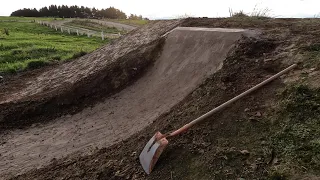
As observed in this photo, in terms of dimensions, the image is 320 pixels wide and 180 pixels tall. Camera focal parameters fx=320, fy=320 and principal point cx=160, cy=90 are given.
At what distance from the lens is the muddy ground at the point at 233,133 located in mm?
3662

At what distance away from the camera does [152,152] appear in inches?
171

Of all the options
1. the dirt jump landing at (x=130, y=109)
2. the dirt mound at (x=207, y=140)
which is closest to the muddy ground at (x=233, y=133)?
the dirt mound at (x=207, y=140)

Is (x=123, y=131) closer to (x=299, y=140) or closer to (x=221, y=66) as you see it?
(x=221, y=66)

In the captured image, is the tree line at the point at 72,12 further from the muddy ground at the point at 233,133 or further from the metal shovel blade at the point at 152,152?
the metal shovel blade at the point at 152,152

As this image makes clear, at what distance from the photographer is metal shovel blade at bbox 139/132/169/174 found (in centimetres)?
427

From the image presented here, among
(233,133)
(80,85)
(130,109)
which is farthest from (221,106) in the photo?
(80,85)

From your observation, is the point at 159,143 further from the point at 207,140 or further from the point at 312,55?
the point at 312,55

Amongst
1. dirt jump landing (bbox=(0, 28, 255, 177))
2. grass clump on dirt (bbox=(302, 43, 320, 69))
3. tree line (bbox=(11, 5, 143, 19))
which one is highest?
tree line (bbox=(11, 5, 143, 19))

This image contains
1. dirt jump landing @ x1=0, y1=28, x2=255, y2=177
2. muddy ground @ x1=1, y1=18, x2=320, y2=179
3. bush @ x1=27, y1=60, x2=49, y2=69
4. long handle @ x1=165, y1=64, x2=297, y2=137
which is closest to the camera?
muddy ground @ x1=1, y1=18, x2=320, y2=179

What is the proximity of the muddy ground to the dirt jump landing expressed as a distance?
1.56 feet

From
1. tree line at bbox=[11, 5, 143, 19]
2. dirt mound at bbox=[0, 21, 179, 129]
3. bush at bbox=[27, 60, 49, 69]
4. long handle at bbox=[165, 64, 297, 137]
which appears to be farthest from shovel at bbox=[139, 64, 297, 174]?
tree line at bbox=[11, 5, 143, 19]

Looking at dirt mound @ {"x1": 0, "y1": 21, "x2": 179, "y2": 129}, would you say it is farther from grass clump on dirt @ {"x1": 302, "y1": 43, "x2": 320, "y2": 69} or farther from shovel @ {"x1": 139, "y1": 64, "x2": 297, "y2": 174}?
grass clump on dirt @ {"x1": 302, "y1": 43, "x2": 320, "y2": 69}

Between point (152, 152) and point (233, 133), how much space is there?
1.11m

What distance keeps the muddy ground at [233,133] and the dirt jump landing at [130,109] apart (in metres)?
0.48
